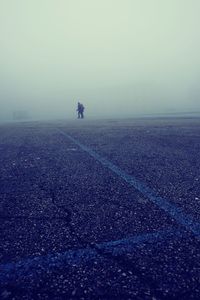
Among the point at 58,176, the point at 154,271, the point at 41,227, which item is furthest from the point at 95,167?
the point at 154,271

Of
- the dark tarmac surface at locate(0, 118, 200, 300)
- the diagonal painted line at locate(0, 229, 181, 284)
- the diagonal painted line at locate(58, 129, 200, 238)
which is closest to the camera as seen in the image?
the dark tarmac surface at locate(0, 118, 200, 300)

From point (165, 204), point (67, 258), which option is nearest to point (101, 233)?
point (67, 258)

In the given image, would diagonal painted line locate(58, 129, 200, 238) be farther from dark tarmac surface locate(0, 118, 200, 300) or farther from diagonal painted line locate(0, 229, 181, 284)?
diagonal painted line locate(0, 229, 181, 284)

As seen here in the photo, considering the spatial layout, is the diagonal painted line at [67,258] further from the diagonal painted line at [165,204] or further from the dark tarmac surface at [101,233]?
the diagonal painted line at [165,204]

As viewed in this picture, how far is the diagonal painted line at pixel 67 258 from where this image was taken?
213cm

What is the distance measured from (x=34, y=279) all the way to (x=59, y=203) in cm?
160

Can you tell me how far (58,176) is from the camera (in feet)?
16.6

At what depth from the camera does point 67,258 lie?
90.5 inches

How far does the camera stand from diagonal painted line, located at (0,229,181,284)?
2.13 metres

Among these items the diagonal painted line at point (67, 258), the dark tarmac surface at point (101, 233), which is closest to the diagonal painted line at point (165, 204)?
the dark tarmac surface at point (101, 233)

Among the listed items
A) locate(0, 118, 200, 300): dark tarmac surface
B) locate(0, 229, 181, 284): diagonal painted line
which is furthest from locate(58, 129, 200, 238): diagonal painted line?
locate(0, 229, 181, 284): diagonal painted line

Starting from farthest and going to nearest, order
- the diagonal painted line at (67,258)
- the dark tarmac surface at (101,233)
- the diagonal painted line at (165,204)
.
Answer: the diagonal painted line at (165,204)
the diagonal painted line at (67,258)
the dark tarmac surface at (101,233)

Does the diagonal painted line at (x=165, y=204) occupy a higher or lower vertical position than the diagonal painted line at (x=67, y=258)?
higher

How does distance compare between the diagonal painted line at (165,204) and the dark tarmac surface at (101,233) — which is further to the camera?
the diagonal painted line at (165,204)
